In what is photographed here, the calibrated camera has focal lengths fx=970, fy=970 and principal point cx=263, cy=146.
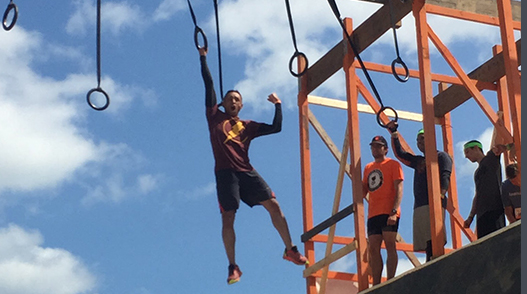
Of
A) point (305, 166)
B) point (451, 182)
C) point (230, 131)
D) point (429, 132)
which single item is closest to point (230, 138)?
point (230, 131)

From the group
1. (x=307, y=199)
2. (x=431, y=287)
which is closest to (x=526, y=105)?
(x=431, y=287)

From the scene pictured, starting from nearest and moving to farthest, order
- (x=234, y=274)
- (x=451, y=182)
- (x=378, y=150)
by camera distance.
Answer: (x=234, y=274) < (x=378, y=150) < (x=451, y=182)

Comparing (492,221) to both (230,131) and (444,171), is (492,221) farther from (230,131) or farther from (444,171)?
(230,131)

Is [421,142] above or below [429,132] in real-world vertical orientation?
above

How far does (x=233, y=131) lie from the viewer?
9258 mm

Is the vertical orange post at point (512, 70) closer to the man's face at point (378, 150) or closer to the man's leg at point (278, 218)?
the man's face at point (378, 150)

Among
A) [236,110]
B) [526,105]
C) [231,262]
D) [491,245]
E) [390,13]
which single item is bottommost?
[526,105]

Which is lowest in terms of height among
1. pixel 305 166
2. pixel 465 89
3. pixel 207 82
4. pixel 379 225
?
pixel 379 225

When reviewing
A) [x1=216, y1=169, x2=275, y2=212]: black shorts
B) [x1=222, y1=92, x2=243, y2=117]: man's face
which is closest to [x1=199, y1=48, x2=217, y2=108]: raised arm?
[x1=222, y1=92, x2=243, y2=117]: man's face

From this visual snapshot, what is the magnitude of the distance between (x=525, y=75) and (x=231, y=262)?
16.0ft

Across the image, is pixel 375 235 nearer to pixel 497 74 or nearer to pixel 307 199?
pixel 307 199

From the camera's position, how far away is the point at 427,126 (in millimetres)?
9117

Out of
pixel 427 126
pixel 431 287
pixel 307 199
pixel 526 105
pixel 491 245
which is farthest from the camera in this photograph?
pixel 307 199

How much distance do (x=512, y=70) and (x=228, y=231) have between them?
2966 mm
